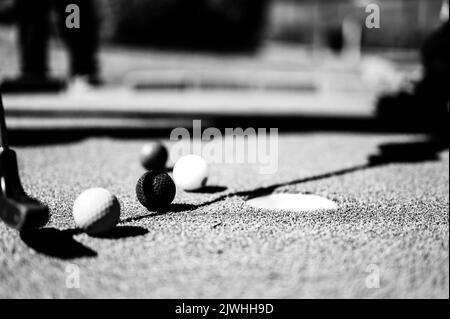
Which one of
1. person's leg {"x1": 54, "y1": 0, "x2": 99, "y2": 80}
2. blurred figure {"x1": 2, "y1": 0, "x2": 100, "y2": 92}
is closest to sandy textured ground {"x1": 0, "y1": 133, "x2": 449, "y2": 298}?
blurred figure {"x1": 2, "y1": 0, "x2": 100, "y2": 92}

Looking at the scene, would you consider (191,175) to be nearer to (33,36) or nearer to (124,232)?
(124,232)

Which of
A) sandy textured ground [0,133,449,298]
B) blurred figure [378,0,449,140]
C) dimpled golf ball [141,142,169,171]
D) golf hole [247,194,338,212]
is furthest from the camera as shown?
blurred figure [378,0,449,140]

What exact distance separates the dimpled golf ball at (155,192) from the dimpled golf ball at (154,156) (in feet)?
6.83

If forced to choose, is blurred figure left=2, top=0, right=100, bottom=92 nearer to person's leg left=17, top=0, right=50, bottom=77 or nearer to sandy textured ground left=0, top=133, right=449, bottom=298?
person's leg left=17, top=0, right=50, bottom=77

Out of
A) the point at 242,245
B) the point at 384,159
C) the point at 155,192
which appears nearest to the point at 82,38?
the point at 384,159

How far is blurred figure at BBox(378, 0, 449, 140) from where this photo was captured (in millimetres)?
11898

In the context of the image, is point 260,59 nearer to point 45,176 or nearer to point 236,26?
point 236,26

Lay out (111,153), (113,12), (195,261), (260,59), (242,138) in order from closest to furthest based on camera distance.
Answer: (195,261) → (111,153) → (242,138) → (113,12) → (260,59)

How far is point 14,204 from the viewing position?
179 inches

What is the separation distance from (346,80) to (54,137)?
13007 mm

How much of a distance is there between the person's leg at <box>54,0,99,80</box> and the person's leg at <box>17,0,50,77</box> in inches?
26.7

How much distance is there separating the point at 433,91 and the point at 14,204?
34.4 ft

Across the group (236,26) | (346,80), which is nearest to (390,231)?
(346,80)

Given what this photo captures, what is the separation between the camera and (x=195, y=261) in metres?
Result: 4.39
